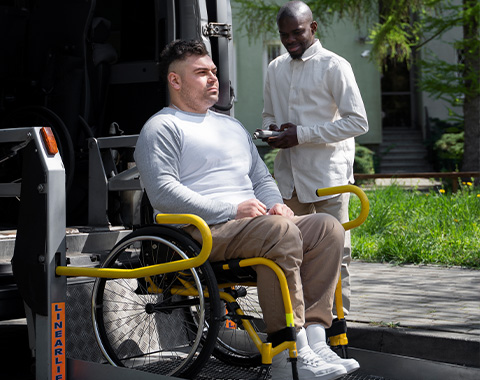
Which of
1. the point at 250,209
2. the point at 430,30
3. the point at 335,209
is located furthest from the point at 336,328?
the point at 430,30

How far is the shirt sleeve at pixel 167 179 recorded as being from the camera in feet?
12.1

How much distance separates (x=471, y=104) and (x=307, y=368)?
14.1 metres

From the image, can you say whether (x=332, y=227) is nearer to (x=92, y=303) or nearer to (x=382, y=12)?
(x=92, y=303)

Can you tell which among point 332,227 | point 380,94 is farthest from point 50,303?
point 380,94

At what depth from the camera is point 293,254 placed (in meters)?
3.48

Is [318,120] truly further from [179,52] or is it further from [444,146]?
[444,146]

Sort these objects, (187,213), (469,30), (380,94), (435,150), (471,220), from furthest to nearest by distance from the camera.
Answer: (380,94) < (435,150) < (469,30) < (471,220) < (187,213)

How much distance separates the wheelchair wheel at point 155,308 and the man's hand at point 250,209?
0.31 meters

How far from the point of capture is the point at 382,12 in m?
16.7

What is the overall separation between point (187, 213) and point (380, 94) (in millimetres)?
20323

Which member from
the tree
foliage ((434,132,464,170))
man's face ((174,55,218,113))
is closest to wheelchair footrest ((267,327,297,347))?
man's face ((174,55,218,113))

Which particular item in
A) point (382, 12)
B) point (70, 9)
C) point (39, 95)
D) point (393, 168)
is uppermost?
point (382, 12)

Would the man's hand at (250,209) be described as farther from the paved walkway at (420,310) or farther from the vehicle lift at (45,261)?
the paved walkway at (420,310)

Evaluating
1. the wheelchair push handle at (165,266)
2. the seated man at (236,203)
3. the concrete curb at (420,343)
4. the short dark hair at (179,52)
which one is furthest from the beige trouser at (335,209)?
the wheelchair push handle at (165,266)
